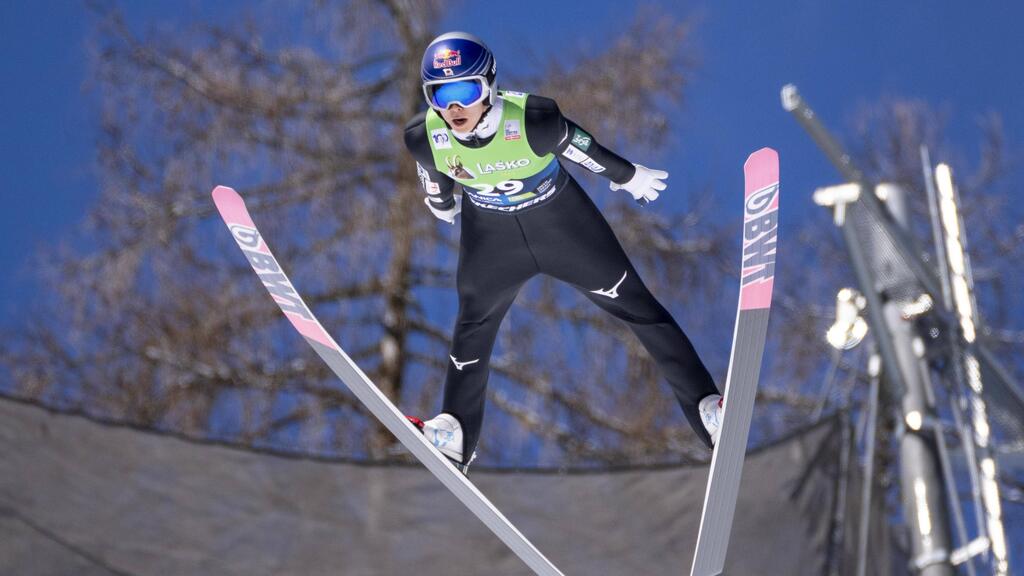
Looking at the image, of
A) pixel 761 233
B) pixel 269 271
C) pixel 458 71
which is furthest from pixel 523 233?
pixel 269 271

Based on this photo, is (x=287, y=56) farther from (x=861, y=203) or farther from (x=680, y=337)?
(x=680, y=337)

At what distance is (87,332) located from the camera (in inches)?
321

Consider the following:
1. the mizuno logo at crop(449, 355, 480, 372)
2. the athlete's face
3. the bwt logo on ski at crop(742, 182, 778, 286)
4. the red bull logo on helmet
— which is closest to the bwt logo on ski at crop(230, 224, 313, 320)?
the mizuno logo at crop(449, 355, 480, 372)

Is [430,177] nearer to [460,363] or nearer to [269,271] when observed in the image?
[460,363]

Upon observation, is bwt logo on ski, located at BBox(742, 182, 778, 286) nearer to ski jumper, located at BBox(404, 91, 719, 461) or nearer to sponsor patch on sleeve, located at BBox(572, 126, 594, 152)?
ski jumper, located at BBox(404, 91, 719, 461)

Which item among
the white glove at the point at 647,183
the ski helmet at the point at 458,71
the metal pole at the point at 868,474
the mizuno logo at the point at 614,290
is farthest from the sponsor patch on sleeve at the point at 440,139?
the metal pole at the point at 868,474

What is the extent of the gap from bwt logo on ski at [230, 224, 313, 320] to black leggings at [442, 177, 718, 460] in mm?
492

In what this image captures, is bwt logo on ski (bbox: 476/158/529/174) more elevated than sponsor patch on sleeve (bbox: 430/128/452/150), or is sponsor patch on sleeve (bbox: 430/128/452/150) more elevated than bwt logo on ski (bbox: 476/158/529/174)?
sponsor patch on sleeve (bbox: 430/128/452/150)

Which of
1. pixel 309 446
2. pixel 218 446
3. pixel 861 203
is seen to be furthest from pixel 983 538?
pixel 309 446

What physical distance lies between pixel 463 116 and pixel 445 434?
881 millimetres

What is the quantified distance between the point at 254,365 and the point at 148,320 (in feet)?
2.48

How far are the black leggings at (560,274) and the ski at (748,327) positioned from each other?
179 mm

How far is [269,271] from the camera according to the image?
136 inches

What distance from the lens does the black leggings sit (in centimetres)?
309
